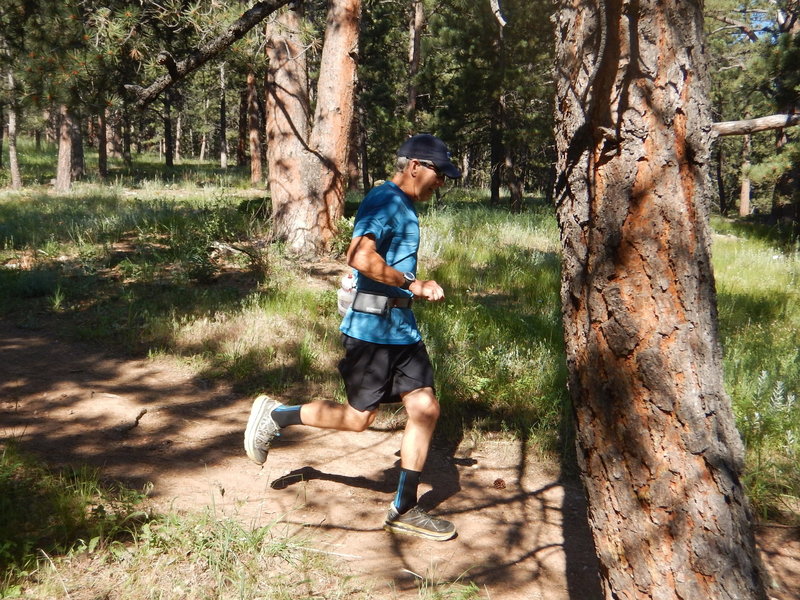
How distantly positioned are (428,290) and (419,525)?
130cm

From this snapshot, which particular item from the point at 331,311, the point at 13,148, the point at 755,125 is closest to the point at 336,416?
the point at 755,125

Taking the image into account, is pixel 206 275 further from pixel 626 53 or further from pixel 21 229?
pixel 626 53

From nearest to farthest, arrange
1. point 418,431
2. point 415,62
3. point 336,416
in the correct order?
point 418,431, point 336,416, point 415,62

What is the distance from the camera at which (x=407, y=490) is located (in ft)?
11.1

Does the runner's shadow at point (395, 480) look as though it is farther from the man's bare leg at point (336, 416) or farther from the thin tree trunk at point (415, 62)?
the thin tree trunk at point (415, 62)

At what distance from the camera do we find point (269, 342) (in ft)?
19.6

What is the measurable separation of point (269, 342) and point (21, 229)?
21.2ft

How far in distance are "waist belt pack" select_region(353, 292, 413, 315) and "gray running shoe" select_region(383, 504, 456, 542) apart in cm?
109

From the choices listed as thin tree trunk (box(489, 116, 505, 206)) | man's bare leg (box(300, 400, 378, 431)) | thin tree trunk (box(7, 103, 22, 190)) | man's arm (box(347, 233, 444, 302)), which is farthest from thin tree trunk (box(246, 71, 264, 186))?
man's arm (box(347, 233, 444, 302))

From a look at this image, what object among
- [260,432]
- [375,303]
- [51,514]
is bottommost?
[51,514]

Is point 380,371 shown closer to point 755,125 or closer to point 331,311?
point 755,125

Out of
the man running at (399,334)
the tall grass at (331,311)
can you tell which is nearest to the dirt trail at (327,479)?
the man running at (399,334)

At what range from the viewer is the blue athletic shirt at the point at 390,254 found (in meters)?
3.32

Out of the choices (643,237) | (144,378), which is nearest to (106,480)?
(144,378)
